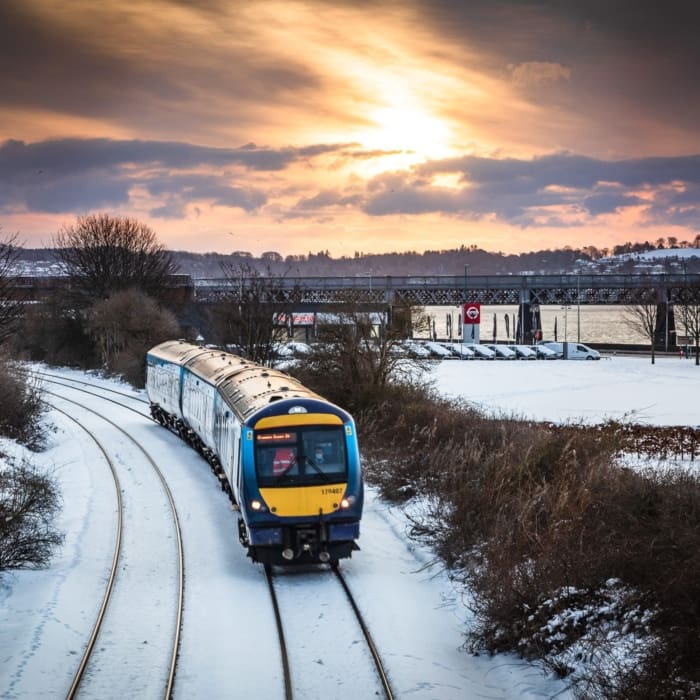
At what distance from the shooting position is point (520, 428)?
2198 cm

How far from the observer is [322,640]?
12.2m

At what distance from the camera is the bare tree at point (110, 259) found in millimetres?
60938

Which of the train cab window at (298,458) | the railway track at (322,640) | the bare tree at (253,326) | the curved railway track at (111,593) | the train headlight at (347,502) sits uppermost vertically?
the bare tree at (253,326)

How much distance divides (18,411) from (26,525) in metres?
14.1

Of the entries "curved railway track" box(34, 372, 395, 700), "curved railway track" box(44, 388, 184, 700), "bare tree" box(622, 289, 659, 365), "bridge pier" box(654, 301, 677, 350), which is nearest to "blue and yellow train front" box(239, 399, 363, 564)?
"curved railway track" box(34, 372, 395, 700)

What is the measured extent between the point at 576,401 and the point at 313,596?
2824cm

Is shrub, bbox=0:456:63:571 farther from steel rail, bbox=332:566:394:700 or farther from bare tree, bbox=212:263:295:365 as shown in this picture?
bare tree, bbox=212:263:295:365

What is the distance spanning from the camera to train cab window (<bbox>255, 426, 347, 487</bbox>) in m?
14.8

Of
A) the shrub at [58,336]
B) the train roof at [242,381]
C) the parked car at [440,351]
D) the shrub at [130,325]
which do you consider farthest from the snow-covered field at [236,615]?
the parked car at [440,351]

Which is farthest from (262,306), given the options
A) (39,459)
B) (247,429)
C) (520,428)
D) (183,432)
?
(247,429)

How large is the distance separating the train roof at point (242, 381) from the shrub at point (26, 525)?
4.53 m

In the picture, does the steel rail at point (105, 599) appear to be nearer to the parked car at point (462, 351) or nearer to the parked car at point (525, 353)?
the parked car at point (462, 351)

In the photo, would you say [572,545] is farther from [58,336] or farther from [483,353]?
[483,353]

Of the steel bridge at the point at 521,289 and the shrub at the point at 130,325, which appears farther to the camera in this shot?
the steel bridge at the point at 521,289
